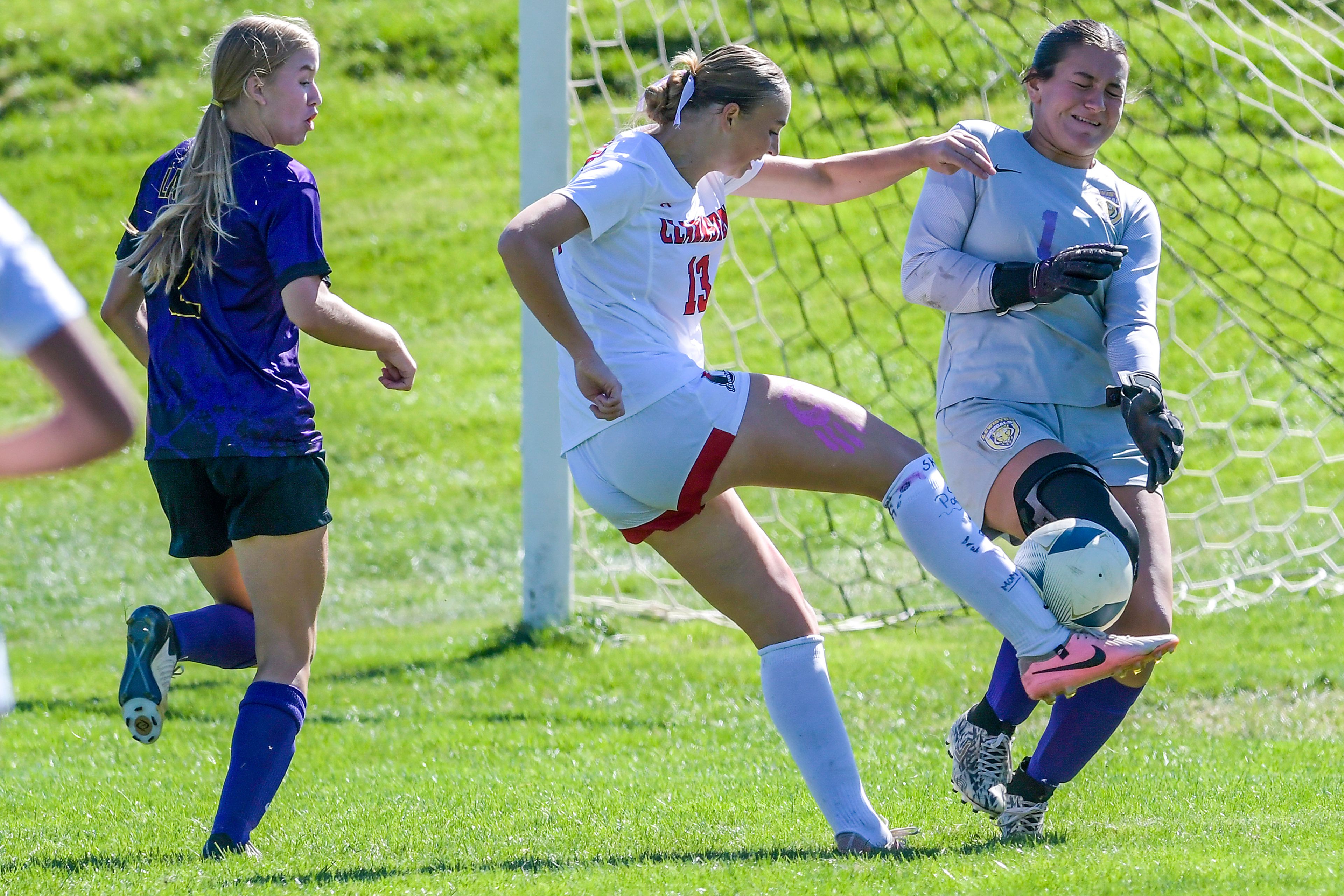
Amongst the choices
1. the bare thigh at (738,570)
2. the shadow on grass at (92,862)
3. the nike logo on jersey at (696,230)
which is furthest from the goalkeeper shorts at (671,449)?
the shadow on grass at (92,862)

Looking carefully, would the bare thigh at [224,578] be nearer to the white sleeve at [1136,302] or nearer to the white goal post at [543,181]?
the white sleeve at [1136,302]

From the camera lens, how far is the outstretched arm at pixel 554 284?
308 centimetres

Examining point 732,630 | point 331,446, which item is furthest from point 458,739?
point 331,446

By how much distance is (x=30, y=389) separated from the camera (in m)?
13.8

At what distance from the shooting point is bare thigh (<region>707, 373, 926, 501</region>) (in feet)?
10.8

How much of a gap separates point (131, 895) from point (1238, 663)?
4854mm

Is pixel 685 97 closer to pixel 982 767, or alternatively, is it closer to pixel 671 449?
pixel 671 449

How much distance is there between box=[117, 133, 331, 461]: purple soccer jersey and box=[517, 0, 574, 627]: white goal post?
9.83 ft

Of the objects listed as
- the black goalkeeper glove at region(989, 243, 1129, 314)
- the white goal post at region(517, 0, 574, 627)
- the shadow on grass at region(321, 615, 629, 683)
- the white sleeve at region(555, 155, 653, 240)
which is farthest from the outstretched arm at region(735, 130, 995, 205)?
the shadow on grass at region(321, 615, 629, 683)

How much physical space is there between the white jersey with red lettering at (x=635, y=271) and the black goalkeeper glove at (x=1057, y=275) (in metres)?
0.82

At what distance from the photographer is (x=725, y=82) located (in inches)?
132

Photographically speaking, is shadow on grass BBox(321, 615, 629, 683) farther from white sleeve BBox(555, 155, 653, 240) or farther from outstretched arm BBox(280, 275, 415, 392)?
white sleeve BBox(555, 155, 653, 240)

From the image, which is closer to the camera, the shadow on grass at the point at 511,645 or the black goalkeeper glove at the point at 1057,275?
the black goalkeeper glove at the point at 1057,275

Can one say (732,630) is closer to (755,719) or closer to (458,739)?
(755,719)
